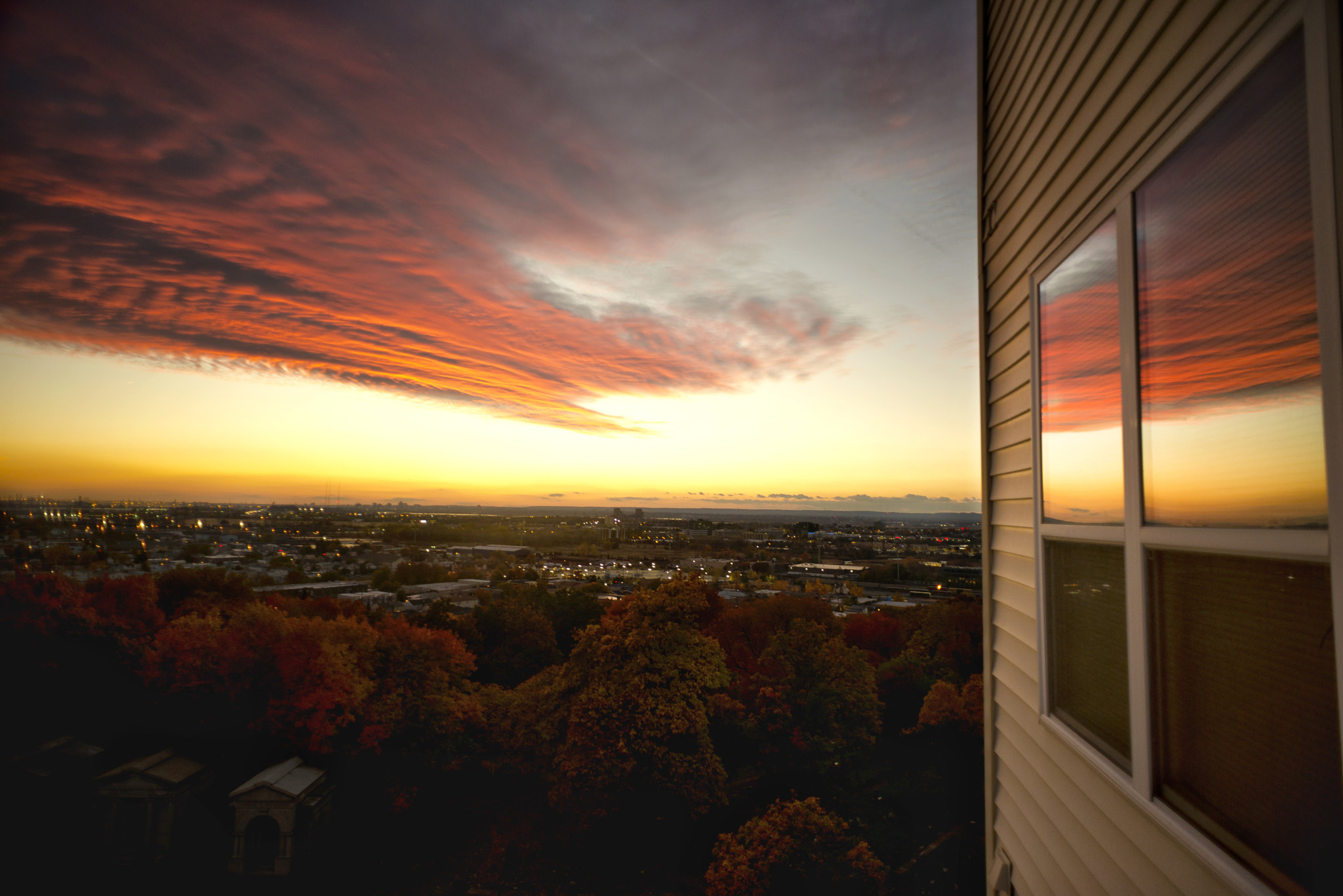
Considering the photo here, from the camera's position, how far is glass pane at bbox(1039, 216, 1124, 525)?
1.42m

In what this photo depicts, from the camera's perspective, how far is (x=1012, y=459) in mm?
2285

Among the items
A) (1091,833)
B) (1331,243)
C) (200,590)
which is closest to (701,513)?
(200,590)

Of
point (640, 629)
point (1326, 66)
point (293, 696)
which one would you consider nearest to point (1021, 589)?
point (1326, 66)

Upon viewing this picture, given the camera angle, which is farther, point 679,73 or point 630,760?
point 630,760

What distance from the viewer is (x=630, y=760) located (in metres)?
10.3

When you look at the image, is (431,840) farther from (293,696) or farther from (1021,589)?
(1021,589)

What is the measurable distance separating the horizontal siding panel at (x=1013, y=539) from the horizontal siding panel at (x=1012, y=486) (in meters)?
0.13

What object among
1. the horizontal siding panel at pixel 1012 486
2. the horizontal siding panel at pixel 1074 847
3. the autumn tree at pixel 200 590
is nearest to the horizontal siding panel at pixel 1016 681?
the horizontal siding panel at pixel 1074 847

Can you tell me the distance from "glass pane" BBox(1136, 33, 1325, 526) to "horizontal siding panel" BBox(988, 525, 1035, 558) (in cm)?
92

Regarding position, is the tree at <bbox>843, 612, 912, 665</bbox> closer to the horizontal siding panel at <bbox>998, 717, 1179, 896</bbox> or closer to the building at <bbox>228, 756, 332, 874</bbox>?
the building at <bbox>228, 756, 332, 874</bbox>

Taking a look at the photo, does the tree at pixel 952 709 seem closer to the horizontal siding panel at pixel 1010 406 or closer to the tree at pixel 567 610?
the tree at pixel 567 610

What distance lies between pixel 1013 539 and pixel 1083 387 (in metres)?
0.87

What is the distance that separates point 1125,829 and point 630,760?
1037 centimetres

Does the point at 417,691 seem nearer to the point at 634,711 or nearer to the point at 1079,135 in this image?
the point at 634,711
